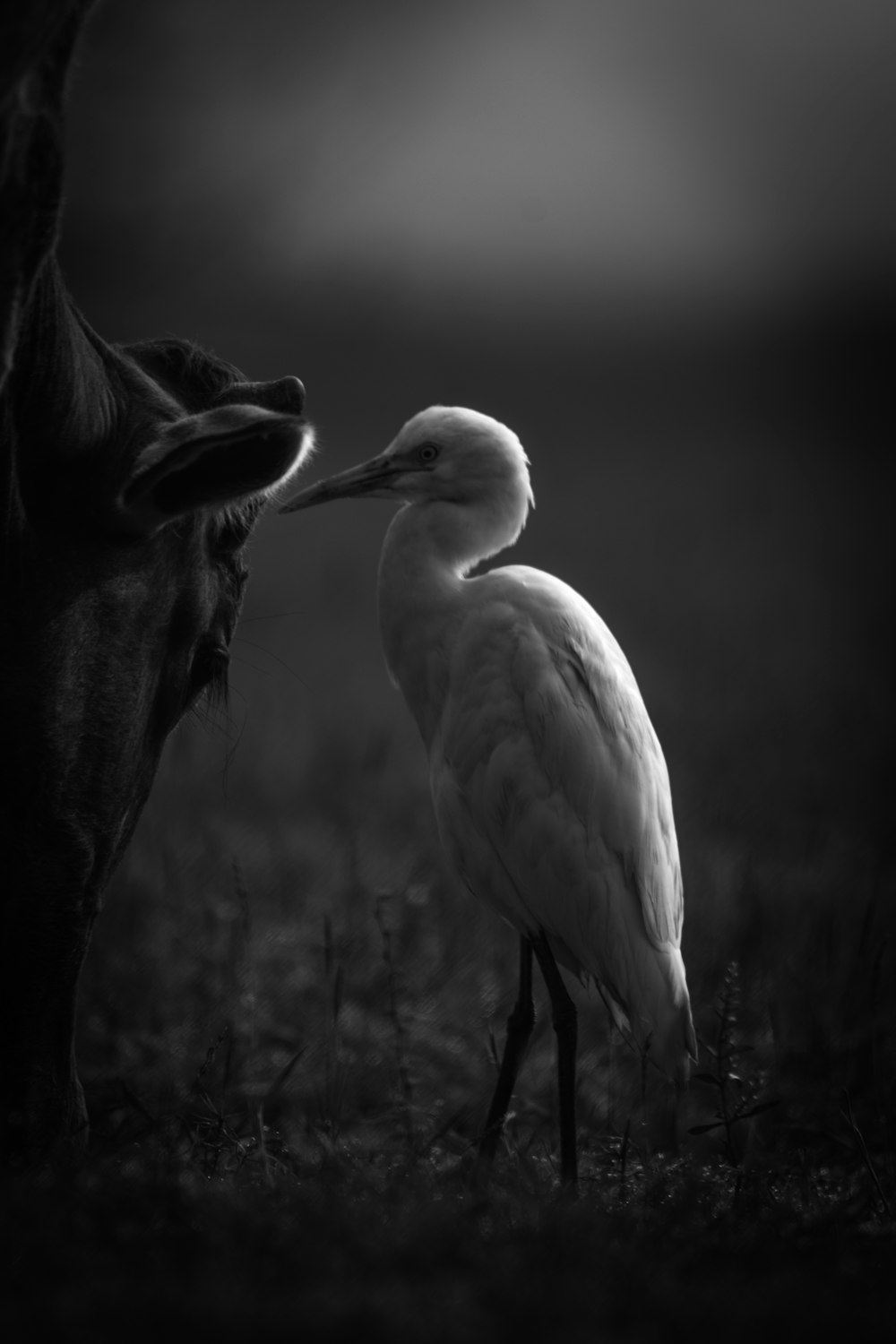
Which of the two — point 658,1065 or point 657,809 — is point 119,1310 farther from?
point 657,809

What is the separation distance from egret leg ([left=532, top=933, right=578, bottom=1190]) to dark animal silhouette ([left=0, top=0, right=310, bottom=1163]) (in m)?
1.24

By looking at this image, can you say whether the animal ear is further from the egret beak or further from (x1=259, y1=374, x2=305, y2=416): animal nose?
the egret beak

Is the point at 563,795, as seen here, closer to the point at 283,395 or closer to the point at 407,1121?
the point at 407,1121

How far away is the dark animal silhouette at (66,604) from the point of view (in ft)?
10.0

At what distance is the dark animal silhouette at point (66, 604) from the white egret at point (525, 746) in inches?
45.7

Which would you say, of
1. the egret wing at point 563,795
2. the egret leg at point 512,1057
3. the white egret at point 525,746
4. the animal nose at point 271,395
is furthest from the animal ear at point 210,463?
the egret leg at point 512,1057

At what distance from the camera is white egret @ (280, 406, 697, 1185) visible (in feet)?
13.6

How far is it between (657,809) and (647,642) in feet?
31.6

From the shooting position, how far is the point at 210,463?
310cm

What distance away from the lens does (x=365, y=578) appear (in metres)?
14.9

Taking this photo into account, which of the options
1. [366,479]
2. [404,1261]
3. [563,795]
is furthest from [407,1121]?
[366,479]

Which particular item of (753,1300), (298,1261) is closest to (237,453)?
(298,1261)

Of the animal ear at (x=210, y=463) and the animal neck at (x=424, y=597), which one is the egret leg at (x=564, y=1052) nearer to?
the animal neck at (x=424, y=597)

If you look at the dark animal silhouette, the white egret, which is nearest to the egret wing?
the white egret
